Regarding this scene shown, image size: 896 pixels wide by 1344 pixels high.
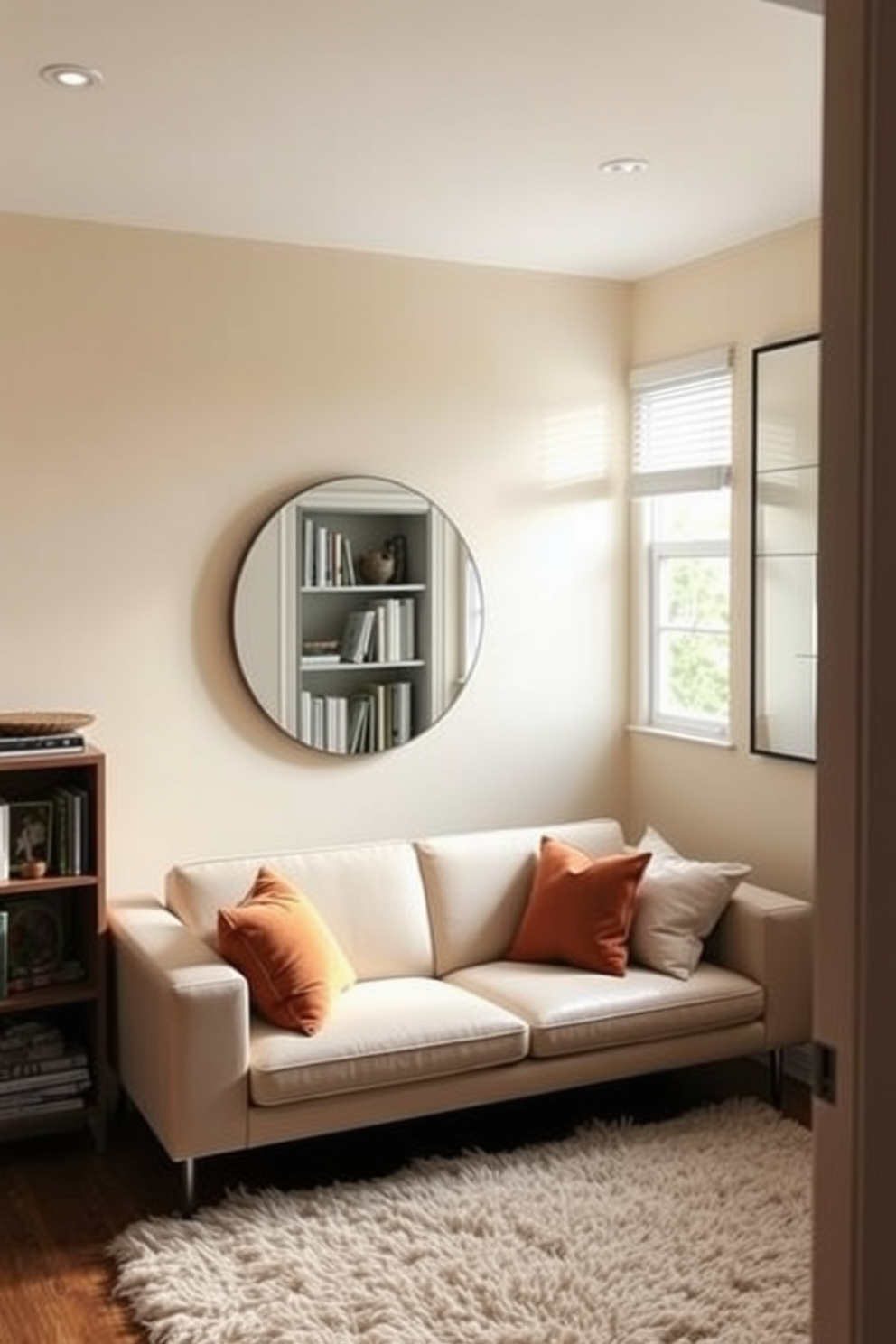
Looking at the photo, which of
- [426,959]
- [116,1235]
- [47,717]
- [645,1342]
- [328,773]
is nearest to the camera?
[645,1342]

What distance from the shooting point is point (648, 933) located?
4109mm

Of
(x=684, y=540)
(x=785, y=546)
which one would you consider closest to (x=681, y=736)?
(x=684, y=540)

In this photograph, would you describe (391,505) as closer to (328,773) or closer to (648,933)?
(328,773)

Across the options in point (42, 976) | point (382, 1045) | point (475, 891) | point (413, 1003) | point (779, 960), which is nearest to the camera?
point (382, 1045)

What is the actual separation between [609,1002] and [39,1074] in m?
1.54

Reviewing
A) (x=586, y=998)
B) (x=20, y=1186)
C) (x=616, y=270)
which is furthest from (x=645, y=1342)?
(x=616, y=270)

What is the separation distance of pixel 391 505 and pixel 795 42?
A: 82.2 inches

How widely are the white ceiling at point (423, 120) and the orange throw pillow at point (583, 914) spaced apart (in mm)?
1908

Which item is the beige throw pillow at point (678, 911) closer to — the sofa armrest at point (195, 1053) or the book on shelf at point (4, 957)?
the sofa armrest at point (195, 1053)

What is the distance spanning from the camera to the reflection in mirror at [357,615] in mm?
4414

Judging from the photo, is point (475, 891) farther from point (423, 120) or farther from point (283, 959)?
point (423, 120)

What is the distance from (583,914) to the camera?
13.4ft

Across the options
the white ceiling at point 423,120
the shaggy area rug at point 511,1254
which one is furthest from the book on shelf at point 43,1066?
the white ceiling at point 423,120

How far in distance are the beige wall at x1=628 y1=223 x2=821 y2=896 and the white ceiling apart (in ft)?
0.56
